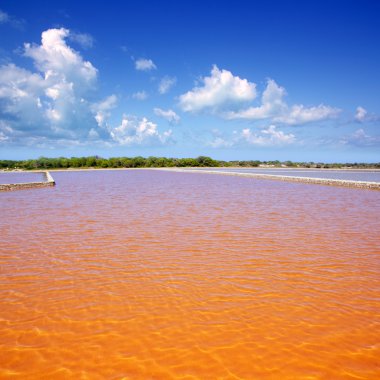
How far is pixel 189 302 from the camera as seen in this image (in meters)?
3.73

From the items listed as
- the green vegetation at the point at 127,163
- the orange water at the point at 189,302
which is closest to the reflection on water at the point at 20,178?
the green vegetation at the point at 127,163

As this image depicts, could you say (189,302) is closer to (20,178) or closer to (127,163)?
(20,178)

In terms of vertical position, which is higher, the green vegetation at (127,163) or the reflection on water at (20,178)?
the green vegetation at (127,163)

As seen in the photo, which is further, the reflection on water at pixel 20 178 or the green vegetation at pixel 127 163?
the green vegetation at pixel 127 163

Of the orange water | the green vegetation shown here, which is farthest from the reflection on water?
the orange water

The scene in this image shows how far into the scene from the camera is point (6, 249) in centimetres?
588

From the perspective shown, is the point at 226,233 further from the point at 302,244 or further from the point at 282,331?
the point at 282,331

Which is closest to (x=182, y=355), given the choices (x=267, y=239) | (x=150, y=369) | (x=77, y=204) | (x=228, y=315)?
(x=150, y=369)

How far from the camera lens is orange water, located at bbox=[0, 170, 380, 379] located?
2680 millimetres

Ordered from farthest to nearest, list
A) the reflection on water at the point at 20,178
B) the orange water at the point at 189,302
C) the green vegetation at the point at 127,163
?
the green vegetation at the point at 127,163
the reflection on water at the point at 20,178
the orange water at the point at 189,302

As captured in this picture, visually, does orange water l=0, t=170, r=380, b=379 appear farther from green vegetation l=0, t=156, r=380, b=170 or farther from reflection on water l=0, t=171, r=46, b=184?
green vegetation l=0, t=156, r=380, b=170

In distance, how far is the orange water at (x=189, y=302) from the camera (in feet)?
8.79

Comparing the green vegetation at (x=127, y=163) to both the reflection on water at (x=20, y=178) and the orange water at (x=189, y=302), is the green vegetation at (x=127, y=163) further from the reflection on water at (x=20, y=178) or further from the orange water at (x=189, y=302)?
the orange water at (x=189, y=302)

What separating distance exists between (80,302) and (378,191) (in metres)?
17.7
